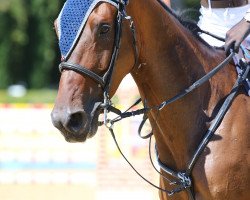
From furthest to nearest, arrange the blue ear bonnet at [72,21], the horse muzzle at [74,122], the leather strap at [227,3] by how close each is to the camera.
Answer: the leather strap at [227,3] → the blue ear bonnet at [72,21] → the horse muzzle at [74,122]

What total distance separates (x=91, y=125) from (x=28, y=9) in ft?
93.2

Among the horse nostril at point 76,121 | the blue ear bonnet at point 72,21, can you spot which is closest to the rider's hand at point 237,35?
the blue ear bonnet at point 72,21

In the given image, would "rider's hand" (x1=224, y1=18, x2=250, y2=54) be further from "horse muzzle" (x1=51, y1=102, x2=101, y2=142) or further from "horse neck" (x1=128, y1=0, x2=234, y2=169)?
"horse muzzle" (x1=51, y1=102, x2=101, y2=142)

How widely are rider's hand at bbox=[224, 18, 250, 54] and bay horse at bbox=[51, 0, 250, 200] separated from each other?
144 mm

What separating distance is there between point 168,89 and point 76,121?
79 cm

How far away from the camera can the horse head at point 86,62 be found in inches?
161

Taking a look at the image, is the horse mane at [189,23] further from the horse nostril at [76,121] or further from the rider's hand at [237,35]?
the horse nostril at [76,121]

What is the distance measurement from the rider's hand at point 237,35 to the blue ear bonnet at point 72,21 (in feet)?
3.07

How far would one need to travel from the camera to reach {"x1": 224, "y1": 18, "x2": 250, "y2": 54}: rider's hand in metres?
4.70

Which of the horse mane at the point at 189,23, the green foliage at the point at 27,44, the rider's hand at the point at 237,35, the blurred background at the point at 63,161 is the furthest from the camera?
the green foliage at the point at 27,44

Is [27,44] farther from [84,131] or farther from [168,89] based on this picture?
[84,131]

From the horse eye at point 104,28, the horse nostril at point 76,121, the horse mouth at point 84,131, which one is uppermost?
the horse eye at point 104,28

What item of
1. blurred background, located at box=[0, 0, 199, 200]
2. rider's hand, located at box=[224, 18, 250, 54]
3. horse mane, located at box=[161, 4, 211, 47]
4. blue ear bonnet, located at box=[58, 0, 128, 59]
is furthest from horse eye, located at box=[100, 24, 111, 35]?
blurred background, located at box=[0, 0, 199, 200]

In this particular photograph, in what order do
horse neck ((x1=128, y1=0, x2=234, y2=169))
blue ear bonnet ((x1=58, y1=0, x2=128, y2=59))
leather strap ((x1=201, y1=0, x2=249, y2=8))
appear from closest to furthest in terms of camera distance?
blue ear bonnet ((x1=58, y1=0, x2=128, y2=59)), horse neck ((x1=128, y1=0, x2=234, y2=169)), leather strap ((x1=201, y1=0, x2=249, y2=8))
